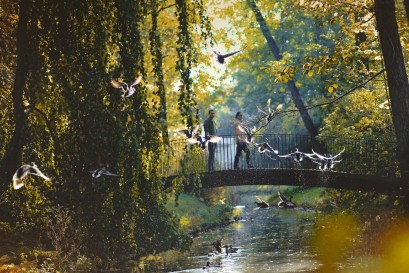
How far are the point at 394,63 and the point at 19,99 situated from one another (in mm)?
8341

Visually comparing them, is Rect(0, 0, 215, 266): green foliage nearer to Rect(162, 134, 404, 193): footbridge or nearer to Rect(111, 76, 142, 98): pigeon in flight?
Rect(111, 76, 142, 98): pigeon in flight

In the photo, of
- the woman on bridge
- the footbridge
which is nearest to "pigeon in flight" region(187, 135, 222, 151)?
the footbridge

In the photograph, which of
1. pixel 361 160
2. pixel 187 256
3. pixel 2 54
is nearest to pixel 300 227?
pixel 361 160

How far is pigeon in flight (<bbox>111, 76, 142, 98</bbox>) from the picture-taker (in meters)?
8.56

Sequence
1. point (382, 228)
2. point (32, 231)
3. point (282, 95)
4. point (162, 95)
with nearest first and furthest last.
Result: point (162, 95), point (32, 231), point (382, 228), point (282, 95)

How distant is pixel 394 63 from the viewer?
12.8m

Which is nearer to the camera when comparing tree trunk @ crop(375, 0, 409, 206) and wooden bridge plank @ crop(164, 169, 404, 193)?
tree trunk @ crop(375, 0, 409, 206)

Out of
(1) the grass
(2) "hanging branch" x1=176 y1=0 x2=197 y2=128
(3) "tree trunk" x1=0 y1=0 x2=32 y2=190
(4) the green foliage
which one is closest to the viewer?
(4) the green foliage

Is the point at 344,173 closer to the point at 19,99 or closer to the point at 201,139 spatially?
the point at 201,139

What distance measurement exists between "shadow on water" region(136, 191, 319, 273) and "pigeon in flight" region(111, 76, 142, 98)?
6.98 metres

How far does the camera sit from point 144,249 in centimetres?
1545

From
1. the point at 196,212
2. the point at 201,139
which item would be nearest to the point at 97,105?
the point at 201,139

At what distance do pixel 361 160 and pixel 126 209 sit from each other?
10.5m

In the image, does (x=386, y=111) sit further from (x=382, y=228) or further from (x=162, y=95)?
(x=162, y=95)
